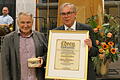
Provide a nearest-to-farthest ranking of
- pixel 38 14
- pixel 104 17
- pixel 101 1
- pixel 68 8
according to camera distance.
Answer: pixel 68 8, pixel 104 17, pixel 101 1, pixel 38 14

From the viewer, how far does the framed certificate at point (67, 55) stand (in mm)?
3039

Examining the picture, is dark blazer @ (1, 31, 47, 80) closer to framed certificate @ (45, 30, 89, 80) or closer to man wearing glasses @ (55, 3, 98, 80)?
framed certificate @ (45, 30, 89, 80)

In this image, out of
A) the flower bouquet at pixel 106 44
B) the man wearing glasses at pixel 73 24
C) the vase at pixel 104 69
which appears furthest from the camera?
the vase at pixel 104 69

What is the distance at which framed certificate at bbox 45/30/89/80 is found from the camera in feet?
9.97

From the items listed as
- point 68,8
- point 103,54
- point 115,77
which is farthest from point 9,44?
point 115,77

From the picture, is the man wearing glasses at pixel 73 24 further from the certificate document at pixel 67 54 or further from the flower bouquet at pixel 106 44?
the flower bouquet at pixel 106 44

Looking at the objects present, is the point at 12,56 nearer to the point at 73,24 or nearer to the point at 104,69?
the point at 73,24

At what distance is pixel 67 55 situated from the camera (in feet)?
10.2

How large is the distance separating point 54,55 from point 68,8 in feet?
1.71

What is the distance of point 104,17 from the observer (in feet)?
22.1

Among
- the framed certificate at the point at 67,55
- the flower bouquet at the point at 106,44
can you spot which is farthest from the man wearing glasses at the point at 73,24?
the flower bouquet at the point at 106,44

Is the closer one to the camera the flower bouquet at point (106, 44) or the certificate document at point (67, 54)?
the certificate document at point (67, 54)

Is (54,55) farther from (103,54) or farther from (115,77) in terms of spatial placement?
(115,77)

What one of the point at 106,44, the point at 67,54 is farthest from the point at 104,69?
the point at 67,54
